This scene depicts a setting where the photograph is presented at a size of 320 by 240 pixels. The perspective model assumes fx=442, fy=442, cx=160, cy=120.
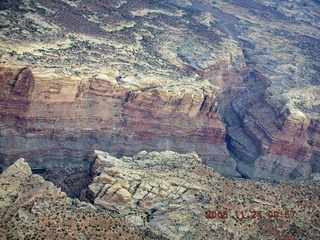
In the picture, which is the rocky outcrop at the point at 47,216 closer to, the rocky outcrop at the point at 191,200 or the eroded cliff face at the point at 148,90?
the rocky outcrop at the point at 191,200

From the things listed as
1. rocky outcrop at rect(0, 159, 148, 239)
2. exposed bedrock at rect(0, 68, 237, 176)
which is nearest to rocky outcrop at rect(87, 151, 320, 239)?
rocky outcrop at rect(0, 159, 148, 239)

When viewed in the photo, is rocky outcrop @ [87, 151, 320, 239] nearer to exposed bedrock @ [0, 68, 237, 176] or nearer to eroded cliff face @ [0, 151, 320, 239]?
eroded cliff face @ [0, 151, 320, 239]
